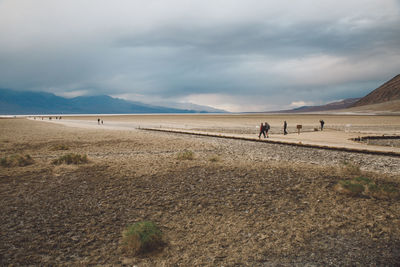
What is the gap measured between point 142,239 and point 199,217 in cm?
203

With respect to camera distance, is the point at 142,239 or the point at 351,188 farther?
the point at 351,188

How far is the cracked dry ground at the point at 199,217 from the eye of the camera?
5551 millimetres

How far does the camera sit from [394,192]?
8656 mm

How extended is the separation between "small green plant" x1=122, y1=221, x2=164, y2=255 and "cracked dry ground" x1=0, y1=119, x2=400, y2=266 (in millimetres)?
195

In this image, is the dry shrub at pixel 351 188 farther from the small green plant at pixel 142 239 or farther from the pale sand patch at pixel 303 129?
the pale sand patch at pixel 303 129

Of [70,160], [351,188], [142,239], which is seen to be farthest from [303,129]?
[142,239]

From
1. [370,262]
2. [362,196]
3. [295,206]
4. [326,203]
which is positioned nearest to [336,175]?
[362,196]

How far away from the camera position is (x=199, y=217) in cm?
738

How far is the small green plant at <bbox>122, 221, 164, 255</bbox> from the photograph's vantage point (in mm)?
5696

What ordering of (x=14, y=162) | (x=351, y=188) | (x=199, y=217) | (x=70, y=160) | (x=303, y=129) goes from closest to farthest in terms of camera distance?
(x=199, y=217)
(x=351, y=188)
(x=14, y=162)
(x=70, y=160)
(x=303, y=129)

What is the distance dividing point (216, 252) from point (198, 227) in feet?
3.90

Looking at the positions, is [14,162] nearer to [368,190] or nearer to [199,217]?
[199,217]

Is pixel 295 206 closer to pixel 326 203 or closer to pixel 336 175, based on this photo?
pixel 326 203

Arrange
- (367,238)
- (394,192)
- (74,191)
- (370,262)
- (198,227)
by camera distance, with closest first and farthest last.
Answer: (370,262) < (367,238) < (198,227) < (394,192) < (74,191)
